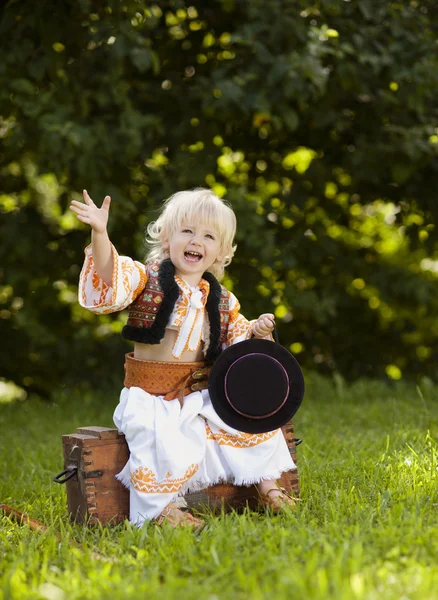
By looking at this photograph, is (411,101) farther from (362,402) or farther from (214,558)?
(214,558)

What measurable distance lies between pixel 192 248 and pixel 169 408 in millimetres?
Answer: 648

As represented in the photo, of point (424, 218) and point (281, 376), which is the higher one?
point (281, 376)

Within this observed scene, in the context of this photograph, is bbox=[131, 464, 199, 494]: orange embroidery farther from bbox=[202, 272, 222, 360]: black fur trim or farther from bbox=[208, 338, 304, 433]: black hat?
bbox=[202, 272, 222, 360]: black fur trim

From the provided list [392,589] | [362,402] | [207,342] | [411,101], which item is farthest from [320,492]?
[411,101]

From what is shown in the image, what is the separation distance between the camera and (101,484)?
303 centimetres

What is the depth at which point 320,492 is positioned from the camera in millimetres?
3201

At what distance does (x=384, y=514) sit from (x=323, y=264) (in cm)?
436

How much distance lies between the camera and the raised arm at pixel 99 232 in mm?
2945

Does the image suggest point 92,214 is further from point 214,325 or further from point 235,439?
point 235,439

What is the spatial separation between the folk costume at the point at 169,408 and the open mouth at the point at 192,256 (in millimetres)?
74

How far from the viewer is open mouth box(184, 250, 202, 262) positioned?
3273mm

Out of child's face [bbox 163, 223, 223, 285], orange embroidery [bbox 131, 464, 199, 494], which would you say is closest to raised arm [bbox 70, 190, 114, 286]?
child's face [bbox 163, 223, 223, 285]

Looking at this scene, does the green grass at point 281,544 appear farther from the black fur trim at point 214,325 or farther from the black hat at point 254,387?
the black fur trim at point 214,325

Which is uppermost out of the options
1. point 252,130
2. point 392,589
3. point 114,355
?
point 392,589
